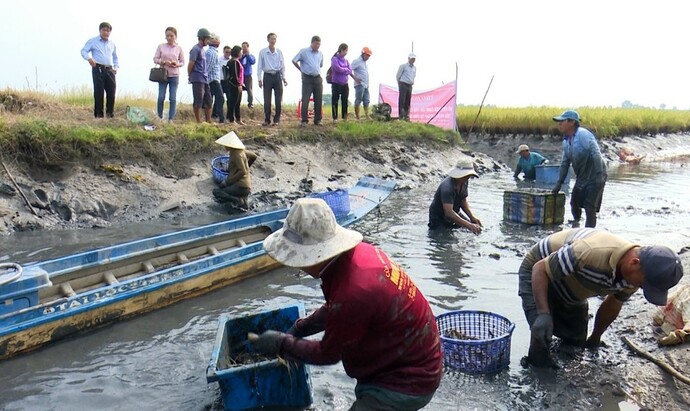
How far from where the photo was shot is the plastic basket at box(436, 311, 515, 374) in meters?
4.68

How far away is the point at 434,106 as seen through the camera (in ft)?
69.8

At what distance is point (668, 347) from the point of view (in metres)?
5.12

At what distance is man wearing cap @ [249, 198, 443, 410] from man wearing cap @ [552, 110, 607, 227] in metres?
7.15

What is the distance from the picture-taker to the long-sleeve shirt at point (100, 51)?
1157 cm

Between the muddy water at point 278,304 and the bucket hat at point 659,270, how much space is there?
1110mm

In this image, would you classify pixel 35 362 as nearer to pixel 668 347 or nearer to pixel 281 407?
pixel 281 407

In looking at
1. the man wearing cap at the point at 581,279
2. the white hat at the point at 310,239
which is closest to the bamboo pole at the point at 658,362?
the man wearing cap at the point at 581,279

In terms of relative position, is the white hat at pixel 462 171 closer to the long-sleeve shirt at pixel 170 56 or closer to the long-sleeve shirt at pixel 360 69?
the long-sleeve shirt at pixel 170 56

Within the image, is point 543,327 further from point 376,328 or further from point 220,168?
point 220,168

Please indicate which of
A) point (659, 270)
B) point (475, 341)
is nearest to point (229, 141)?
point (475, 341)

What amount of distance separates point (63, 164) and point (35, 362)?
21.4 feet

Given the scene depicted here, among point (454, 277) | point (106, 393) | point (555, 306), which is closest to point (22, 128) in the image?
point (106, 393)

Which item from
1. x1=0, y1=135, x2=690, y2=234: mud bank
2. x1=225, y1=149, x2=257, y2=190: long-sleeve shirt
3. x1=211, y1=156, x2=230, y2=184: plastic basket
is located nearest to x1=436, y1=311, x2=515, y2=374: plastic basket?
x1=225, y1=149, x2=257, y2=190: long-sleeve shirt

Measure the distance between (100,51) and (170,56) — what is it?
1.45m
